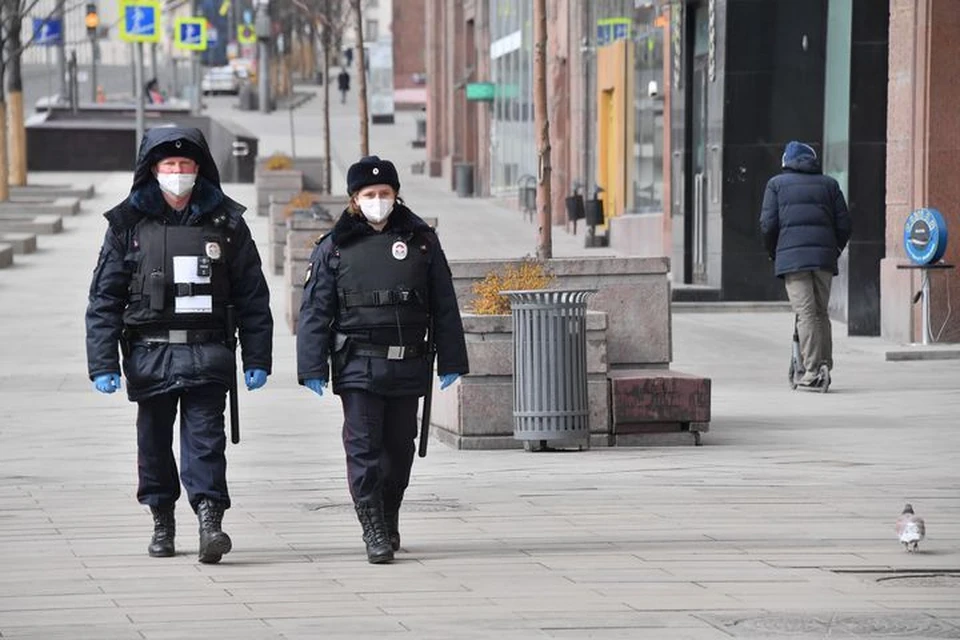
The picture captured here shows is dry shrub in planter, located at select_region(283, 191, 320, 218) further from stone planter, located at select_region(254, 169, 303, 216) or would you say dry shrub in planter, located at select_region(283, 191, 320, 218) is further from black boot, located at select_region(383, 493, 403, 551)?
black boot, located at select_region(383, 493, 403, 551)

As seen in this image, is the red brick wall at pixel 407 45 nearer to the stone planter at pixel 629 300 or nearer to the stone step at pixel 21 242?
the stone step at pixel 21 242

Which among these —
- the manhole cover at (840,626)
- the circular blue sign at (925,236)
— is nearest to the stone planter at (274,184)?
the circular blue sign at (925,236)

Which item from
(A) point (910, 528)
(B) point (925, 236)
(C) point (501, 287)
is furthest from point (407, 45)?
(A) point (910, 528)

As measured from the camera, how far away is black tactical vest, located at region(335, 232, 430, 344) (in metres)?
9.18

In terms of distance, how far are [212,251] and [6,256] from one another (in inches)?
933

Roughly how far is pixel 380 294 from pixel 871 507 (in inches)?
108

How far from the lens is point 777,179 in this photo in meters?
16.5

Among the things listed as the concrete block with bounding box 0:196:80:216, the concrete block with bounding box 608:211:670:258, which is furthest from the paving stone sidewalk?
the concrete block with bounding box 0:196:80:216

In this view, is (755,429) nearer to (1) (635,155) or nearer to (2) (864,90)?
(2) (864,90)

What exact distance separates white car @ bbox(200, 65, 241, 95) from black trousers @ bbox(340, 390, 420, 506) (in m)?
111

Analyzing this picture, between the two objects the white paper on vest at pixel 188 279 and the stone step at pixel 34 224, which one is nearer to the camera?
the white paper on vest at pixel 188 279

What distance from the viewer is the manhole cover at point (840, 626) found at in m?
7.42

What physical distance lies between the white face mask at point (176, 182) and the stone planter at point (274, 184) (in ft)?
106

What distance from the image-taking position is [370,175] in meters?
9.19
